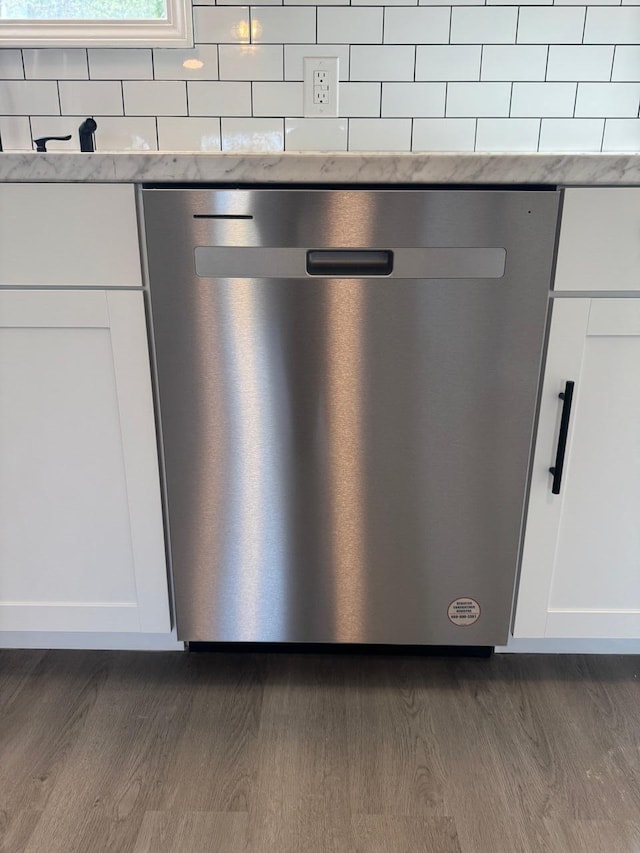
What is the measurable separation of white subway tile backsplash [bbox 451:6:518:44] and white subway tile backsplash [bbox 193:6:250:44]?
0.50m

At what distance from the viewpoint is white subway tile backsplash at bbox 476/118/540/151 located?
5.05 ft

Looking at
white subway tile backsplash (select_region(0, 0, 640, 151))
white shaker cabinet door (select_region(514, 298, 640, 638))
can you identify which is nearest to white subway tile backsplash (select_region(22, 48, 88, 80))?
white subway tile backsplash (select_region(0, 0, 640, 151))

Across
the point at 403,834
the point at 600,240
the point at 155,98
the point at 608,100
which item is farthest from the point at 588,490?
the point at 155,98

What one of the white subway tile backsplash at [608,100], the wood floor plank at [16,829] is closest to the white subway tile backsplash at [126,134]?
the white subway tile backsplash at [608,100]

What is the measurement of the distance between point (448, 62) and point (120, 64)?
798 mm

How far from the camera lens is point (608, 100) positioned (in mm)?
1521

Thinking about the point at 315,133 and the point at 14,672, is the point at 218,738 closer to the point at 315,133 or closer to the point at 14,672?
the point at 14,672

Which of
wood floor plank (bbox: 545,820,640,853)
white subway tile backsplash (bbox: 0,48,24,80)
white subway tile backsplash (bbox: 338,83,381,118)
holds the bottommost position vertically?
wood floor plank (bbox: 545,820,640,853)

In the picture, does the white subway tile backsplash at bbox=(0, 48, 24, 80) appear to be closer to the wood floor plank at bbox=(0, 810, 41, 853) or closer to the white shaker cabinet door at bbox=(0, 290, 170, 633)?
the white shaker cabinet door at bbox=(0, 290, 170, 633)

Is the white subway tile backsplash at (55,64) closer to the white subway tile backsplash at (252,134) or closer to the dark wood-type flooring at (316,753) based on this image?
the white subway tile backsplash at (252,134)

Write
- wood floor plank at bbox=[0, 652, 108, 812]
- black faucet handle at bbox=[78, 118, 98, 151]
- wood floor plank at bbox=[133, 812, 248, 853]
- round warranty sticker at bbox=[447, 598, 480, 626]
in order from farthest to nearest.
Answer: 1. black faucet handle at bbox=[78, 118, 98, 151]
2. round warranty sticker at bbox=[447, 598, 480, 626]
3. wood floor plank at bbox=[0, 652, 108, 812]
4. wood floor plank at bbox=[133, 812, 248, 853]

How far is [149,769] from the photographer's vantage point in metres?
1.05

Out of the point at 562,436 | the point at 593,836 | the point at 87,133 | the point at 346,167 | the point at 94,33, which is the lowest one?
the point at 593,836

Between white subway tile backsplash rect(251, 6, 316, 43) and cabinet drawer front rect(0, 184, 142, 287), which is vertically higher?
white subway tile backsplash rect(251, 6, 316, 43)
